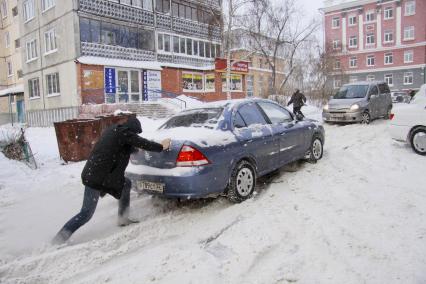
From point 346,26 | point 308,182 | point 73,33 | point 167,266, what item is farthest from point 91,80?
point 346,26

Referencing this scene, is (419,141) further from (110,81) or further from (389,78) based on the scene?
(389,78)

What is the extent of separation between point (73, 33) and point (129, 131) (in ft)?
65.1

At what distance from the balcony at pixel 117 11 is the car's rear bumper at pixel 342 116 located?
53.8ft

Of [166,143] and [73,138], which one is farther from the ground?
[166,143]

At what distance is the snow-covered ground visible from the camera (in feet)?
10.9

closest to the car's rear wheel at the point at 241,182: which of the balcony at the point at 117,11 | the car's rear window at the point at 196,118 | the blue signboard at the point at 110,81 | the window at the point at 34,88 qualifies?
the car's rear window at the point at 196,118

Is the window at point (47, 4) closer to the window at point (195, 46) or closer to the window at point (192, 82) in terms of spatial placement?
the window at point (192, 82)

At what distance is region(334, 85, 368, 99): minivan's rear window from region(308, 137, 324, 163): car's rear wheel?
722 cm

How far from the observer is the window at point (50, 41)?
78.1 feet

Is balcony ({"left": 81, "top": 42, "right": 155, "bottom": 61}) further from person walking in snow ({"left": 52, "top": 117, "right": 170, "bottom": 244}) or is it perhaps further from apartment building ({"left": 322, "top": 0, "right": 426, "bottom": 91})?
apartment building ({"left": 322, "top": 0, "right": 426, "bottom": 91})

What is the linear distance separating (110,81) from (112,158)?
19737 mm

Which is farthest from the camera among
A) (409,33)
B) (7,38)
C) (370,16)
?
(370,16)

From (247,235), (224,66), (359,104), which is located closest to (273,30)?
(224,66)

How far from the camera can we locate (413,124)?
819 centimetres
